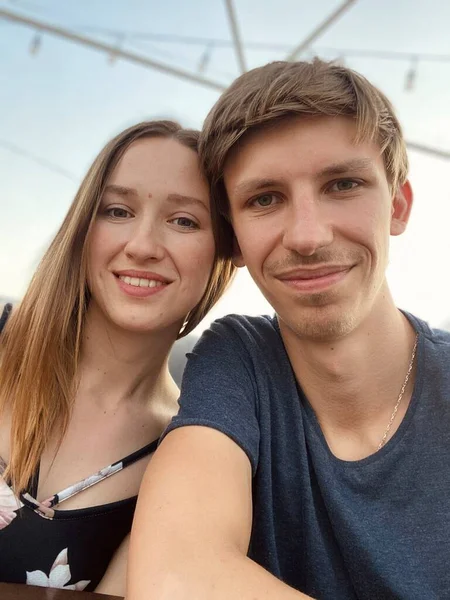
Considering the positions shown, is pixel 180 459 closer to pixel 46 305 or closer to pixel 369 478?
pixel 369 478

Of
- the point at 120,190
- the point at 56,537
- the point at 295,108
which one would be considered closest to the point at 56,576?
the point at 56,537

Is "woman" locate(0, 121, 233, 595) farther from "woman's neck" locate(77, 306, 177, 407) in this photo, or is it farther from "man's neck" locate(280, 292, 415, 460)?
"man's neck" locate(280, 292, 415, 460)

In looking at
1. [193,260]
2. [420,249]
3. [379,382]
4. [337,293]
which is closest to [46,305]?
[193,260]

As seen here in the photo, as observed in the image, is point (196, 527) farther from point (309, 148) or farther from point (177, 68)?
point (177, 68)

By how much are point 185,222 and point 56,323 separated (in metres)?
0.39

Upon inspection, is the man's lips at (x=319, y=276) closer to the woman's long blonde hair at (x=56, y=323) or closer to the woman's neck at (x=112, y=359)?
the woman's long blonde hair at (x=56, y=323)

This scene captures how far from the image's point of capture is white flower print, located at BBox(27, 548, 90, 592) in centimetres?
102

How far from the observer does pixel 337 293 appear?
1015mm

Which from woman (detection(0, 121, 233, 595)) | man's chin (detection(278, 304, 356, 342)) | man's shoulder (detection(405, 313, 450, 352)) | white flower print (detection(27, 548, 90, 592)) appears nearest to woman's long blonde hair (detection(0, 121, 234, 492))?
woman (detection(0, 121, 233, 595))

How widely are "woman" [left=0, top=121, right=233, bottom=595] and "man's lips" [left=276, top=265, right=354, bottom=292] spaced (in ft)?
0.87

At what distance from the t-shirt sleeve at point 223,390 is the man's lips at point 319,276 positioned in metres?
0.20

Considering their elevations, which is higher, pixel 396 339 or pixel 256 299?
pixel 256 299

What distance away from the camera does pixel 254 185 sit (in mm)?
→ 1045

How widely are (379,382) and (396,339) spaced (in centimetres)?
10
